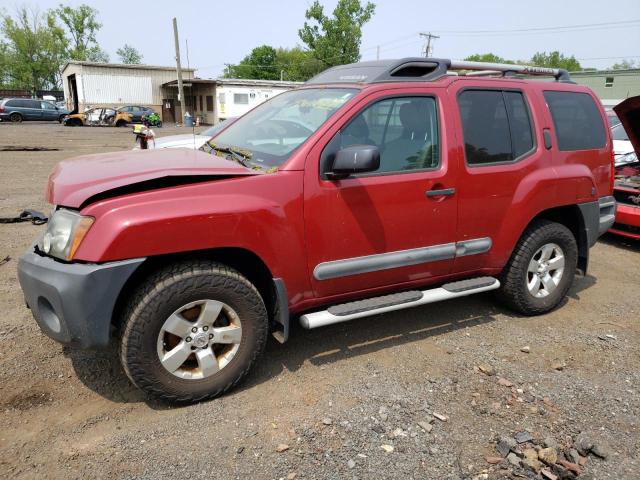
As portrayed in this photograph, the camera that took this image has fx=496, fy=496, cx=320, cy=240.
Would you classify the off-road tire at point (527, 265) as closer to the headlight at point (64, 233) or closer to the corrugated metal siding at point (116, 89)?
the headlight at point (64, 233)

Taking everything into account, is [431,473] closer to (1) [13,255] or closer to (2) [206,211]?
(2) [206,211]

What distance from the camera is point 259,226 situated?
2.92 m

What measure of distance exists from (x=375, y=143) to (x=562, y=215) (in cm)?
217

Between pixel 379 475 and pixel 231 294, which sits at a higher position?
pixel 231 294

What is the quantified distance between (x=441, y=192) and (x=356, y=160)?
874 mm

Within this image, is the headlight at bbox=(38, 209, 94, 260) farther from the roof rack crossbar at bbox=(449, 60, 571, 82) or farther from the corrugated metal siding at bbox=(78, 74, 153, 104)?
the corrugated metal siding at bbox=(78, 74, 153, 104)

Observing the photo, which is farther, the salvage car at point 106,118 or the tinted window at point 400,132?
the salvage car at point 106,118

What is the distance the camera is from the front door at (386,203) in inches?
124

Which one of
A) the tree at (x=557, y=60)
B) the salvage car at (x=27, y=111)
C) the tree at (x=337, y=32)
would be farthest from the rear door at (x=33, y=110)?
the tree at (x=557, y=60)

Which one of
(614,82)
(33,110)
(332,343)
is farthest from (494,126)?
(614,82)

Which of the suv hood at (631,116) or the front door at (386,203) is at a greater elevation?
the suv hood at (631,116)

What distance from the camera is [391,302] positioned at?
3441 mm

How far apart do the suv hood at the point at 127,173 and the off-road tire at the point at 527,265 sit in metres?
2.41

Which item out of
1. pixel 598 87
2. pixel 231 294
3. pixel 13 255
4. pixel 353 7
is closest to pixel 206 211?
pixel 231 294
